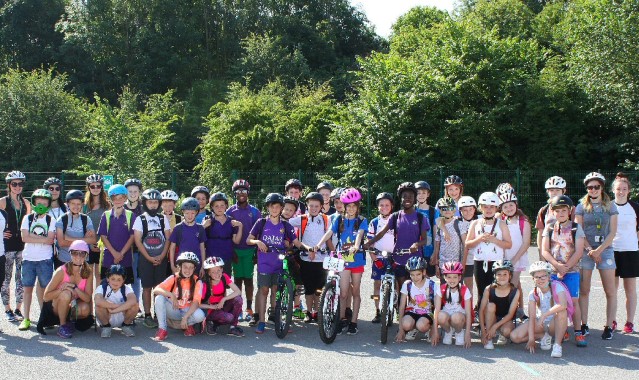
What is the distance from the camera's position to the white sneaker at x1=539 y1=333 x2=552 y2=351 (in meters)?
7.94

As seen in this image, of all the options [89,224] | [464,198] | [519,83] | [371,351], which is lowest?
[371,351]

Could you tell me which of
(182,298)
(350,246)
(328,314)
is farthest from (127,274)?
(350,246)

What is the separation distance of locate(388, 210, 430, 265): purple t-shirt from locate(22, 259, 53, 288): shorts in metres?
4.48

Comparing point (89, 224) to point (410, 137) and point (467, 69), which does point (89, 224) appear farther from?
point (467, 69)

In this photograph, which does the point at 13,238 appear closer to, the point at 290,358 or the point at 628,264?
the point at 290,358

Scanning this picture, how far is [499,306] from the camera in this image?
8.20 m

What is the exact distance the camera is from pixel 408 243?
8969 mm

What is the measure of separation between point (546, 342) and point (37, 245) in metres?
6.42

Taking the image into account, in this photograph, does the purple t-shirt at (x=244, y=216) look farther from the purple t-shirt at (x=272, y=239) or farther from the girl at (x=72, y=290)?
the girl at (x=72, y=290)

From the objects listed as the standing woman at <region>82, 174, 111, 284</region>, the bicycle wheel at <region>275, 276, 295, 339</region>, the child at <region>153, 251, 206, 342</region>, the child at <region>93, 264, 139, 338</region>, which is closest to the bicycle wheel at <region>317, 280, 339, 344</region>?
the bicycle wheel at <region>275, 276, 295, 339</region>

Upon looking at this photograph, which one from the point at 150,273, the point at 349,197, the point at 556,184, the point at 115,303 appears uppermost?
the point at 556,184

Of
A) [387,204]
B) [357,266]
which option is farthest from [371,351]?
[387,204]

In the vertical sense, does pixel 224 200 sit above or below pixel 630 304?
above

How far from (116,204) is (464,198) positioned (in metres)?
4.60
